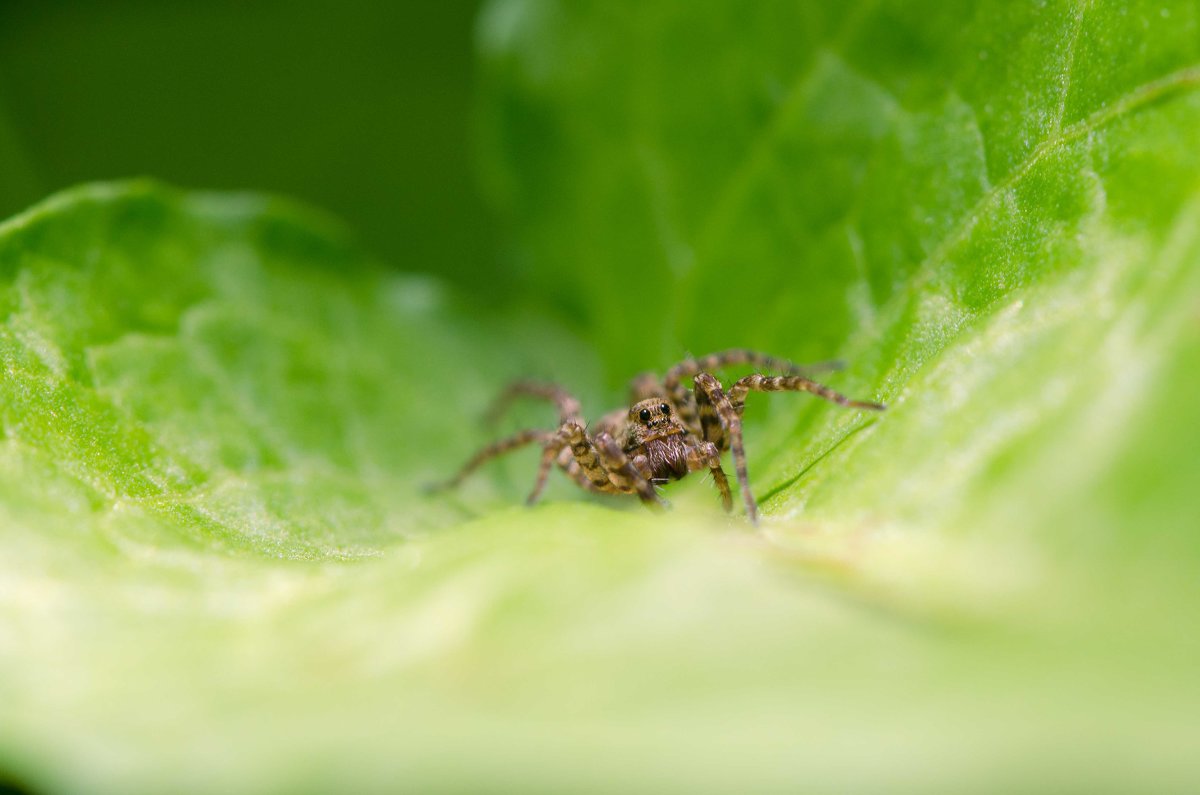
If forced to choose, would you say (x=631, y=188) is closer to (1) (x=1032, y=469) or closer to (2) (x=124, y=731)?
(1) (x=1032, y=469)

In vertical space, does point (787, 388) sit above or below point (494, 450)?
below

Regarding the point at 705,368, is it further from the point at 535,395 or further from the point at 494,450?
the point at 535,395

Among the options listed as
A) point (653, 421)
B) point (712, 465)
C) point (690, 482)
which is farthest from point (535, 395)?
point (712, 465)

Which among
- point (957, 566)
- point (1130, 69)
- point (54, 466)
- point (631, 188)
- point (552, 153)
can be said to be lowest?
point (957, 566)

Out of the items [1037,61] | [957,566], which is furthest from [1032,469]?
[1037,61]

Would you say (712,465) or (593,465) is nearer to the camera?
(712,465)

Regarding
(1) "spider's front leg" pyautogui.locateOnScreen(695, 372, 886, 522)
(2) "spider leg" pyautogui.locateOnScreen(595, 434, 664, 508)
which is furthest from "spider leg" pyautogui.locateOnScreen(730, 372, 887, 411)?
(2) "spider leg" pyautogui.locateOnScreen(595, 434, 664, 508)

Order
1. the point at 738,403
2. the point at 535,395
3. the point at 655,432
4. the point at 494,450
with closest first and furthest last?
the point at 738,403, the point at 494,450, the point at 655,432, the point at 535,395
